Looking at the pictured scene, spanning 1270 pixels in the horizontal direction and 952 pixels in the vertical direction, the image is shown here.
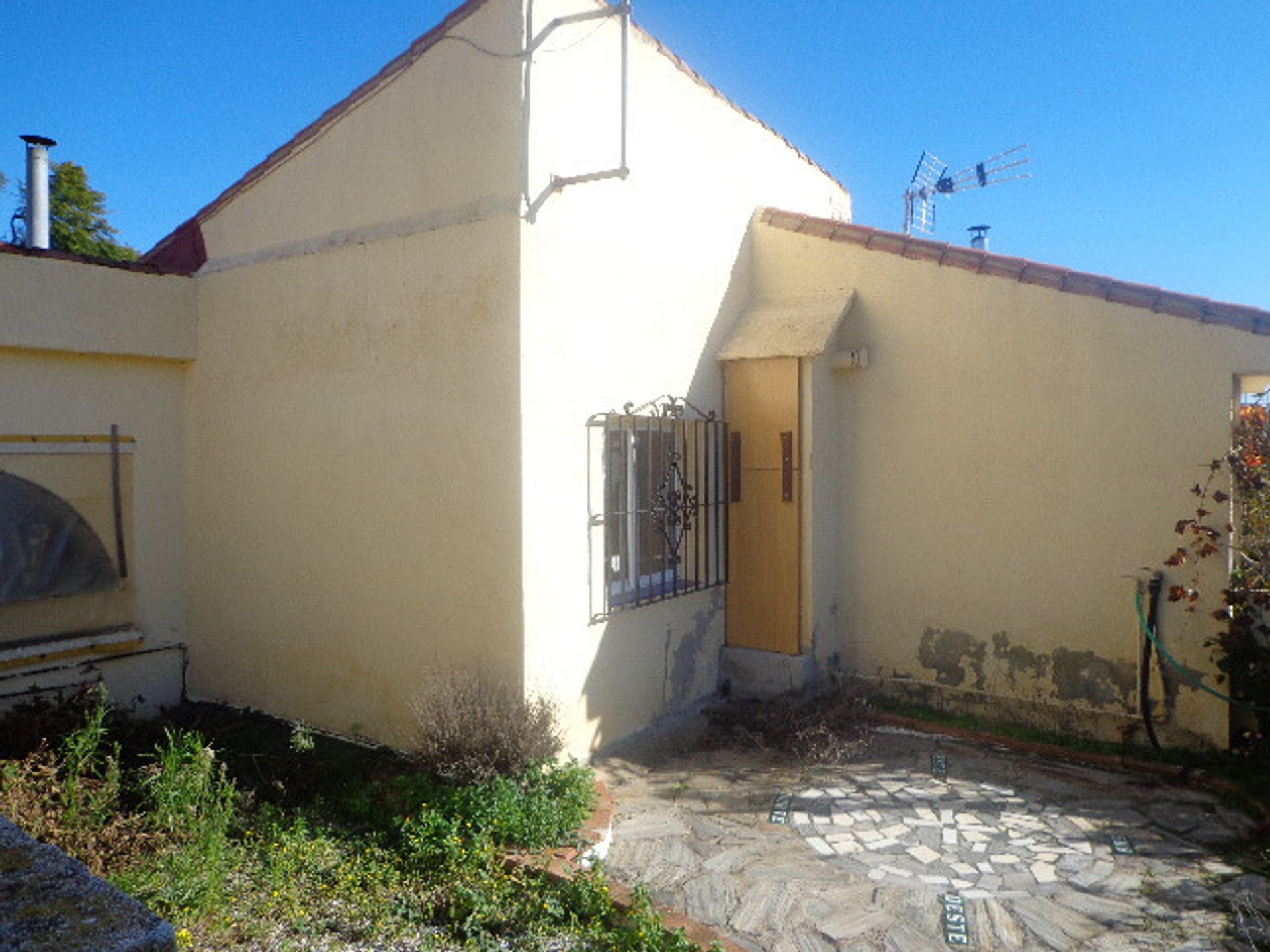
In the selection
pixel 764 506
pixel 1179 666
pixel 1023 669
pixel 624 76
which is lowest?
pixel 1023 669

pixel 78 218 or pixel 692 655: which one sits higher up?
pixel 78 218

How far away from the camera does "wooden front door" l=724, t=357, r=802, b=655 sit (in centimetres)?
696

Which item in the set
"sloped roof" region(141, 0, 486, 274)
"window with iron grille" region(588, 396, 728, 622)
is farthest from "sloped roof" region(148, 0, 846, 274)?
"window with iron grille" region(588, 396, 728, 622)

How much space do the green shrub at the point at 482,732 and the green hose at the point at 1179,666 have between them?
440 cm

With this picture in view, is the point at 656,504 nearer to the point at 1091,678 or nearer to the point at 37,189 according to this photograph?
the point at 1091,678

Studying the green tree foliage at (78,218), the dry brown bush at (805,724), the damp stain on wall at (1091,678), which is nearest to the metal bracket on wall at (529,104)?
the dry brown bush at (805,724)

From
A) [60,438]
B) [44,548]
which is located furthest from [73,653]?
[60,438]

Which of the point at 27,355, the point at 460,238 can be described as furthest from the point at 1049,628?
the point at 27,355

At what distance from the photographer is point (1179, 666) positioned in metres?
5.77

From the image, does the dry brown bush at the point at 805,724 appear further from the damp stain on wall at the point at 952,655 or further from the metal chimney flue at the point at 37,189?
the metal chimney flue at the point at 37,189

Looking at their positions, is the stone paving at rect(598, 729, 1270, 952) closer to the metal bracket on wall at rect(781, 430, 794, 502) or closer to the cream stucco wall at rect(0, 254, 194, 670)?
the metal bracket on wall at rect(781, 430, 794, 502)

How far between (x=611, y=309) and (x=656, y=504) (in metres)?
1.67

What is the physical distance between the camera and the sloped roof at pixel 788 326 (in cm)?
681

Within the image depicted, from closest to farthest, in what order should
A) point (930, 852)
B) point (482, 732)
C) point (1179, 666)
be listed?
point (930, 852) → point (482, 732) → point (1179, 666)
